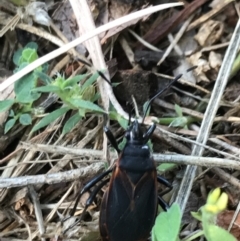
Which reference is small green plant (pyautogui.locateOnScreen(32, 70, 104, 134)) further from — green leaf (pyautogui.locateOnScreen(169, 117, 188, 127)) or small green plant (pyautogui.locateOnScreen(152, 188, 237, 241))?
small green plant (pyautogui.locateOnScreen(152, 188, 237, 241))

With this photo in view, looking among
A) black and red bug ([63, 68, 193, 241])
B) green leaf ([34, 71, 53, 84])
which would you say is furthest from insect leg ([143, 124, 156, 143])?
green leaf ([34, 71, 53, 84])

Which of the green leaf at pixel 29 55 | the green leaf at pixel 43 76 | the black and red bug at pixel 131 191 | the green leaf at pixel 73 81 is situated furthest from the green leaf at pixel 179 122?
the green leaf at pixel 29 55

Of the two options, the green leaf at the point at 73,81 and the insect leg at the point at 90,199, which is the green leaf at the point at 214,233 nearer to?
the insect leg at the point at 90,199

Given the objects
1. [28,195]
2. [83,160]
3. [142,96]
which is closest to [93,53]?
[142,96]

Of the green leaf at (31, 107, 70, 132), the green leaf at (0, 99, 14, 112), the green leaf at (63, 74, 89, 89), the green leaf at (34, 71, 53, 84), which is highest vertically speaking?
the green leaf at (34, 71, 53, 84)

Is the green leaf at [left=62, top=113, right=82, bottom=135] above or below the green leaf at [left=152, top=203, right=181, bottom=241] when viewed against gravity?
above

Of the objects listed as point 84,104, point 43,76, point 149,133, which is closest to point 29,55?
point 43,76
